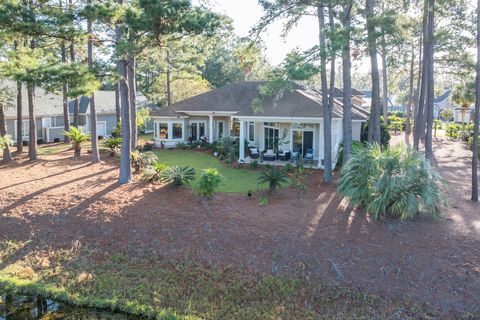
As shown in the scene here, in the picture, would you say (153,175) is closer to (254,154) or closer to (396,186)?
(254,154)

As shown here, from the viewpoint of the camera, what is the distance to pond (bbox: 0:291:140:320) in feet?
28.8

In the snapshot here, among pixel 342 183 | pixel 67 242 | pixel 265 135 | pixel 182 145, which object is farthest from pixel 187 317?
pixel 182 145

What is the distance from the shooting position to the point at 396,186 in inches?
441

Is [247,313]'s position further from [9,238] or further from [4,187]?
[4,187]

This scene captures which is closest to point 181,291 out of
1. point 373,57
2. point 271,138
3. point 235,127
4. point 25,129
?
point 373,57

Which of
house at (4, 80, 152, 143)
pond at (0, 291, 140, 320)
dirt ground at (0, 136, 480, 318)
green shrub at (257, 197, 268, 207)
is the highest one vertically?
house at (4, 80, 152, 143)

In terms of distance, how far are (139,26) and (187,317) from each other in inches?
314

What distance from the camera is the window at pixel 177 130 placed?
27391mm

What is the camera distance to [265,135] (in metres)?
22.4

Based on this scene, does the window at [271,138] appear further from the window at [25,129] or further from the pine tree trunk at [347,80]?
the window at [25,129]

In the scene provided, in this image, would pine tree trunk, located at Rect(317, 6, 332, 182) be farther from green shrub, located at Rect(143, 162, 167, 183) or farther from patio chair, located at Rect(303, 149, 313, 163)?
green shrub, located at Rect(143, 162, 167, 183)

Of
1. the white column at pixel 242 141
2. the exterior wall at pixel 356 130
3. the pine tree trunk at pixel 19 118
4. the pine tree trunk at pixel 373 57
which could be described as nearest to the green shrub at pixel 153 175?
the white column at pixel 242 141

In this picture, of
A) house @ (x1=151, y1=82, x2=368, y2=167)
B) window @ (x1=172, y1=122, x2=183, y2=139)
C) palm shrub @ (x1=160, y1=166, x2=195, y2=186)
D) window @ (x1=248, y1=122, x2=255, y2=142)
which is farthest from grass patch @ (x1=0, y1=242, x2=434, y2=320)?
window @ (x1=172, y1=122, x2=183, y2=139)

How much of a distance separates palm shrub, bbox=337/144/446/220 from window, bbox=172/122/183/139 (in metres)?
17.2
